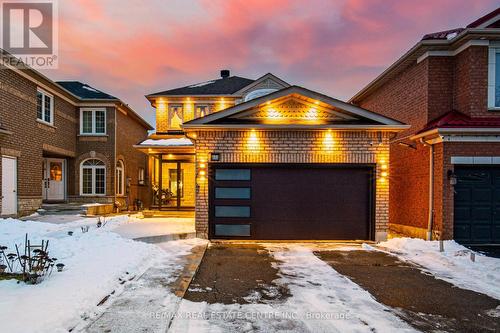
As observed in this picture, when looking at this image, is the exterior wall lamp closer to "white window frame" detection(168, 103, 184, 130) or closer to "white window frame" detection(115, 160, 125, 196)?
"white window frame" detection(168, 103, 184, 130)

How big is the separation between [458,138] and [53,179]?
1830 centimetres

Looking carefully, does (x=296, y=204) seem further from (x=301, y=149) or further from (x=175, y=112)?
(x=175, y=112)

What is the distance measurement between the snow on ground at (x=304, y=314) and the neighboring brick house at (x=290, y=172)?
410 cm

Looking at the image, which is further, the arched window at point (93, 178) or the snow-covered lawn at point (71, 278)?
the arched window at point (93, 178)

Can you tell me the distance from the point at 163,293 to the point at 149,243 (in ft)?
12.8

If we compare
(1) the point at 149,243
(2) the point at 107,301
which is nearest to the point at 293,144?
(1) the point at 149,243

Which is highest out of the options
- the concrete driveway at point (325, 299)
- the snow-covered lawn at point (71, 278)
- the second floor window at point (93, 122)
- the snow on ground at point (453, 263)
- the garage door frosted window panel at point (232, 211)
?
the second floor window at point (93, 122)

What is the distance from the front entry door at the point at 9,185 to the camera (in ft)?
38.3

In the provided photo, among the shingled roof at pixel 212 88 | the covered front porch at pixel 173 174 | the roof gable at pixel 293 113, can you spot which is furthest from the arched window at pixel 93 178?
the roof gable at pixel 293 113

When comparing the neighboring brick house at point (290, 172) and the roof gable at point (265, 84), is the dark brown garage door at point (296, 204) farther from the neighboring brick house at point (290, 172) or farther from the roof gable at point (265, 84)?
the roof gable at point (265, 84)

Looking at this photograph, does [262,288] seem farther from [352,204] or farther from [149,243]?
[352,204]

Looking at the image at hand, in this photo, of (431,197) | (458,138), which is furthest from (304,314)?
(458,138)

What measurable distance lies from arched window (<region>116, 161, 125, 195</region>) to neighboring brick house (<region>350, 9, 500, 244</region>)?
49.0ft

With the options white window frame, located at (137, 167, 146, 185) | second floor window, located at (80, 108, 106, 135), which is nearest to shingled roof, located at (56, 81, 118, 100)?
second floor window, located at (80, 108, 106, 135)
